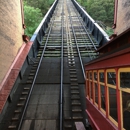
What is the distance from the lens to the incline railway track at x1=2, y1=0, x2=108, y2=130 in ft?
21.5

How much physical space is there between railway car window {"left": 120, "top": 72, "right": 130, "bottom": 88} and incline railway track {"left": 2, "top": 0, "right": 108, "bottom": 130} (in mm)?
3681

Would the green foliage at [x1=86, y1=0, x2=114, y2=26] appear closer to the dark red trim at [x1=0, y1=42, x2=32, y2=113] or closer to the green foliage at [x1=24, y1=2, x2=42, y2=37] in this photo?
the green foliage at [x1=24, y1=2, x2=42, y2=37]

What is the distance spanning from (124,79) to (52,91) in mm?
5871

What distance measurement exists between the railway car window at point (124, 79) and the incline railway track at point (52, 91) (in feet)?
12.1

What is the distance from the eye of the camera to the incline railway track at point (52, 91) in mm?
6551

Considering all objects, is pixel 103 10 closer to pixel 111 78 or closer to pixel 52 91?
pixel 52 91

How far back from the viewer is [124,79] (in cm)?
274

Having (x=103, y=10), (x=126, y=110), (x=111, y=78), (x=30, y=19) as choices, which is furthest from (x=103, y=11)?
(x=126, y=110)

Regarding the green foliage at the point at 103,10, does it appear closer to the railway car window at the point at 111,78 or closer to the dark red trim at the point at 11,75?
the dark red trim at the point at 11,75

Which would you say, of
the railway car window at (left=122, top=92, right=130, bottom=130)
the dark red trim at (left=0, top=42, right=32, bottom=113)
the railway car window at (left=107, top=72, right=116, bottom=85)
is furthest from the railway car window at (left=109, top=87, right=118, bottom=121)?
the dark red trim at (left=0, top=42, right=32, bottom=113)

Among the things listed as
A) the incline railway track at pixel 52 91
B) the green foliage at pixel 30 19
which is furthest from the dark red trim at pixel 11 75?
the green foliage at pixel 30 19

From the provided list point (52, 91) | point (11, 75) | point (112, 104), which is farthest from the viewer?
point (11, 75)

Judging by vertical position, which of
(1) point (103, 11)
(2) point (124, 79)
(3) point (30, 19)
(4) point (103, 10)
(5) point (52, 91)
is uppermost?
(4) point (103, 10)

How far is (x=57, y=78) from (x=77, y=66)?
1.76m
